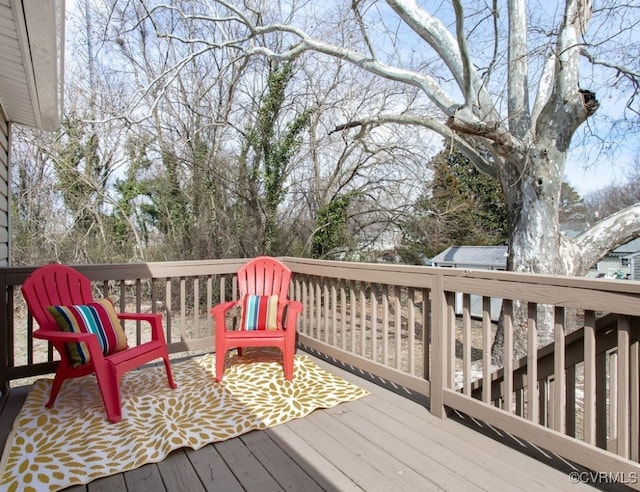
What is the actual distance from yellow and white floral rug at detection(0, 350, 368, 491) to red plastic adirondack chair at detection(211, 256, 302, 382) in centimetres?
24

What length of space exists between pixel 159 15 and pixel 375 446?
8.93 m

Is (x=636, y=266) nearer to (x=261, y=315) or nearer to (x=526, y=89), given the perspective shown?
(x=526, y=89)

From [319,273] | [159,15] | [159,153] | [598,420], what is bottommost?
[598,420]

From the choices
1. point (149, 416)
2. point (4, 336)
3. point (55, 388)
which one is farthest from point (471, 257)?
point (4, 336)

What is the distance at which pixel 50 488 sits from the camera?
67.0 inches

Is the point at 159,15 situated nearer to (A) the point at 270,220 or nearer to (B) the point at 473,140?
(A) the point at 270,220

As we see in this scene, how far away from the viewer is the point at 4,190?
3.91 meters

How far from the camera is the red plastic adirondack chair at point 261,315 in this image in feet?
9.66

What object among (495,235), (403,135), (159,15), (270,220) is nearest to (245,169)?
(270,220)

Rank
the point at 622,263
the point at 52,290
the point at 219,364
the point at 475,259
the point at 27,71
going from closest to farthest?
the point at 52,290
the point at 27,71
the point at 219,364
the point at 475,259
the point at 622,263

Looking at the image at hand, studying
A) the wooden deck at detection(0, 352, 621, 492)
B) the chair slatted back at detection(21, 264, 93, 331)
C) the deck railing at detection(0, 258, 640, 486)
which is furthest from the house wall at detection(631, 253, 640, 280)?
the chair slatted back at detection(21, 264, 93, 331)

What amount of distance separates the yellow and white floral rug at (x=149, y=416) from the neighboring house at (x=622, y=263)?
12512 millimetres

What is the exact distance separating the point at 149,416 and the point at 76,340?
2.13ft

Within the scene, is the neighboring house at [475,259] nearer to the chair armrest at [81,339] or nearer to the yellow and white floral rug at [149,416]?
the yellow and white floral rug at [149,416]
